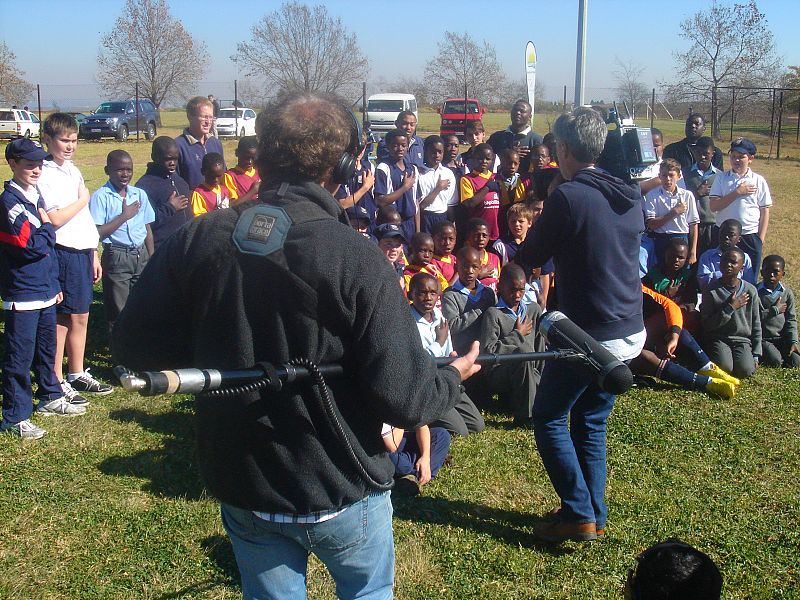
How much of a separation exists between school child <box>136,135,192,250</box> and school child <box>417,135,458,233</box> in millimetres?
2264

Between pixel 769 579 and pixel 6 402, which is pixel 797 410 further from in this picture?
pixel 6 402

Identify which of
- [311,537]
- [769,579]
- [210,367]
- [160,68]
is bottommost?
[769,579]

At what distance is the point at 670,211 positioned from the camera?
7.50m

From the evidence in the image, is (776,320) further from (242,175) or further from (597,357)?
(597,357)

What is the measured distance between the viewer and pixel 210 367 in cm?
192

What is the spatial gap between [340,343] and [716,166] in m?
8.25

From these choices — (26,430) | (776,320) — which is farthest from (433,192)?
(26,430)

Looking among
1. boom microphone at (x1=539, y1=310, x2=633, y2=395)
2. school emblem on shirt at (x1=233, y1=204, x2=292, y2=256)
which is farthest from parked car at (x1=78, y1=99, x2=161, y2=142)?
school emblem on shirt at (x1=233, y1=204, x2=292, y2=256)

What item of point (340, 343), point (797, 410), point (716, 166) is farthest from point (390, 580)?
point (716, 166)

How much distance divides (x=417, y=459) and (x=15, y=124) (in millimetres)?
30674

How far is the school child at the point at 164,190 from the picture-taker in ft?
22.3

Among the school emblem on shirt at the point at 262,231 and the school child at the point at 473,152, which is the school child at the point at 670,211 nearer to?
the school child at the point at 473,152

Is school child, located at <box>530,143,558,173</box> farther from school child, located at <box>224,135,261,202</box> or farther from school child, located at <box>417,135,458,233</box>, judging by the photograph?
school child, located at <box>224,135,261,202</box>

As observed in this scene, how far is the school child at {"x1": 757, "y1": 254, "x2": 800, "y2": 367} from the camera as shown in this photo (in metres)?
6.90
